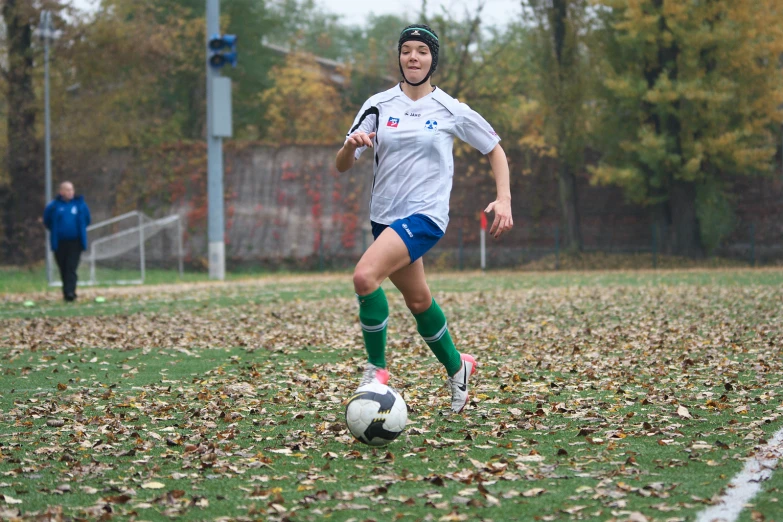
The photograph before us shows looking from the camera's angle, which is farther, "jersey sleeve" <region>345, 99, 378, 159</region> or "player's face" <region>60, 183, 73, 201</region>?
"player's face" <region>60, 183, 73, 201</region>

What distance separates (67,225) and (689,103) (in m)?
18.5

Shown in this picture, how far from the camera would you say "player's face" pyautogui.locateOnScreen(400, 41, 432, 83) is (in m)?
6.65

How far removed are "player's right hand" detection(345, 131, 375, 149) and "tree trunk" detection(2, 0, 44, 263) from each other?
26.5 m

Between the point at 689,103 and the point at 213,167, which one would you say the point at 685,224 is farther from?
the point at 213,167

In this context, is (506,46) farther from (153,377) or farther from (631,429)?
(631,429)

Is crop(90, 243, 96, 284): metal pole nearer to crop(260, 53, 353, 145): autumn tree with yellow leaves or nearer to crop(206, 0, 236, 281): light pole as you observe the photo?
crop(206, 0, 236, 281): light pole

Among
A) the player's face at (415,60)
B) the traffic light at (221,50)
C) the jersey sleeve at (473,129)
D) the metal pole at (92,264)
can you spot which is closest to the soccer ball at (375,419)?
the jersey sleeve at (473,129)

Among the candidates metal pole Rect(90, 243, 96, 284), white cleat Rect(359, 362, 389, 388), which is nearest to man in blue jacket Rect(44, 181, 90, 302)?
metal pole Rect(90, 243, 96, 284)

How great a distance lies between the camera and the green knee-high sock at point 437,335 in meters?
6.98

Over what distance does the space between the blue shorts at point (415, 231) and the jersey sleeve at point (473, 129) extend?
0.61 m

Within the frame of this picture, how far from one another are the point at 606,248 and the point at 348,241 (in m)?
8.20

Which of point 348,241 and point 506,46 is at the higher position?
point 506,46

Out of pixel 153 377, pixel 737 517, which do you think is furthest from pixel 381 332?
pixel 153 377

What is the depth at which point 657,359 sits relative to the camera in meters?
10.0
